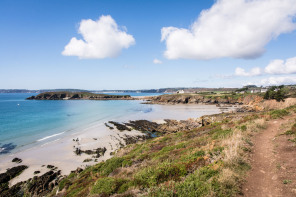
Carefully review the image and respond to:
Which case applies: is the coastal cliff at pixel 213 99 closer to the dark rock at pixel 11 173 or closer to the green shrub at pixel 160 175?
the green shrub at pixel 160 175

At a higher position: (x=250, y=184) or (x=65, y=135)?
(x=250, y=184)

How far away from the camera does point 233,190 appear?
598 cm

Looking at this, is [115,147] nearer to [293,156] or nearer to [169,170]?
[169,170]

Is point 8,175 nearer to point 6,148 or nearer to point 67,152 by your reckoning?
point 67,152

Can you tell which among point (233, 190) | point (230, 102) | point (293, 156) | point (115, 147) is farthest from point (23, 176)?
point (230, 102)

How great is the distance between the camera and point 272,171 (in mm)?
7391

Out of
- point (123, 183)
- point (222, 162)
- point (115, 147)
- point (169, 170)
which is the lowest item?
point (115, 147)

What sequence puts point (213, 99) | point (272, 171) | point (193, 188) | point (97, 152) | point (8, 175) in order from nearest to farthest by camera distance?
point (193, 188) → point (272, 171) → point (8, 175) → point (97, 152) → point (213, 99)

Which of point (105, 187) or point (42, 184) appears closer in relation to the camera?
point (105, 187)

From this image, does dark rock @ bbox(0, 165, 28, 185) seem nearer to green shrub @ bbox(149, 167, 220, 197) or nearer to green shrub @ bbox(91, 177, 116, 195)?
green shrub @ bbox(91, 177, 116, 195)

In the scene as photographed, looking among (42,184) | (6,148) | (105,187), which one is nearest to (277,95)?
(105,187)

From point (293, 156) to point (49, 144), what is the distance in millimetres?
38572

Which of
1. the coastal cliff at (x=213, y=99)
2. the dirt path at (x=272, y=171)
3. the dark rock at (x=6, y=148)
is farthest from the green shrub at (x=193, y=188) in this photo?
the coastal cliff at (x=213, y=99)

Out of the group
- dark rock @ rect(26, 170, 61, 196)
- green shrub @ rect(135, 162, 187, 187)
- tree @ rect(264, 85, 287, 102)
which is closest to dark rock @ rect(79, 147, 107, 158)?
dark rock @ rect(26, 170, 61, 196)
